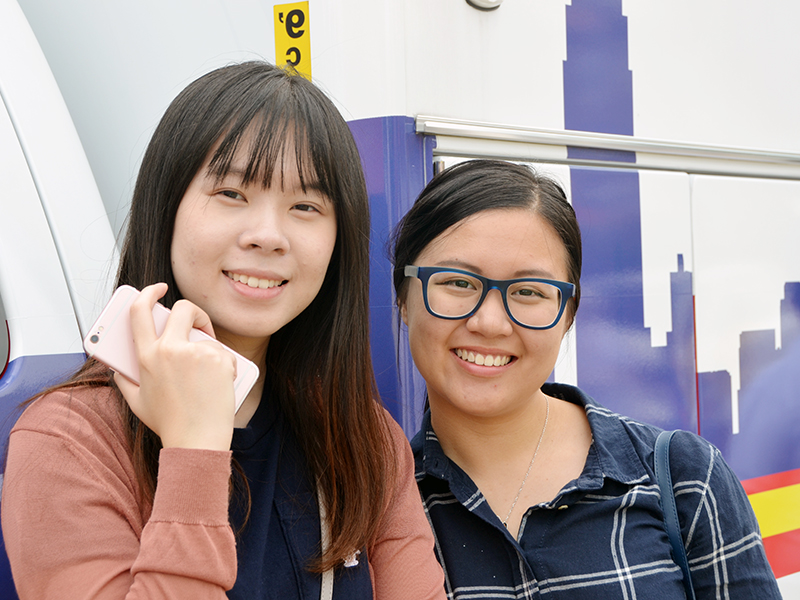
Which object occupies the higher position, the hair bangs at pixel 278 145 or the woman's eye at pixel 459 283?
the hair bangs at pixel 278 145

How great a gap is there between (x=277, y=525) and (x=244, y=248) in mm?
447

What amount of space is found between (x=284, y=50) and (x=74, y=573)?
1.19 metres

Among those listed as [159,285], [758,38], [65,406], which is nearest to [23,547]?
[65,406]

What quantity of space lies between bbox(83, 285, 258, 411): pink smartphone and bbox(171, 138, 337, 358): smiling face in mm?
99

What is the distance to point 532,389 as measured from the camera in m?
1.56

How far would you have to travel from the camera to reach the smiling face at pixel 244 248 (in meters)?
1.15

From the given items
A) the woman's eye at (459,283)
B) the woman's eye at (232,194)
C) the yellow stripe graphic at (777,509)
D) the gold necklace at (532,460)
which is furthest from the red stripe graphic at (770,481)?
the woman's eye at (232,194)

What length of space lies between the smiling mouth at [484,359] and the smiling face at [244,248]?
0.45 metres

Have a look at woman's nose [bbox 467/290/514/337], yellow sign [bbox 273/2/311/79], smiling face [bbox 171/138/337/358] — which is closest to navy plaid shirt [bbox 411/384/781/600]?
woman's nose [bbox 467/290/514/337]

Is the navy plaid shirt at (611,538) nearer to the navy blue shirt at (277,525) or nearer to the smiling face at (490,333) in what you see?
the smiling face at (490,333)

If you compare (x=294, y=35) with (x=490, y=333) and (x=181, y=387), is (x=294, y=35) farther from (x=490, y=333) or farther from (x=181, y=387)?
(x=181, y=387)

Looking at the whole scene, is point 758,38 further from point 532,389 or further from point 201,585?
point 201,585

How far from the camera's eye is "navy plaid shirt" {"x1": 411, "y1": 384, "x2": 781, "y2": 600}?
1.44 metres

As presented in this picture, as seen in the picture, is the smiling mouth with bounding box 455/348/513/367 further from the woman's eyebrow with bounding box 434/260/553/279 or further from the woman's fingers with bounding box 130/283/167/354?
the woman's fingers with bounding box 130/283/167/354
